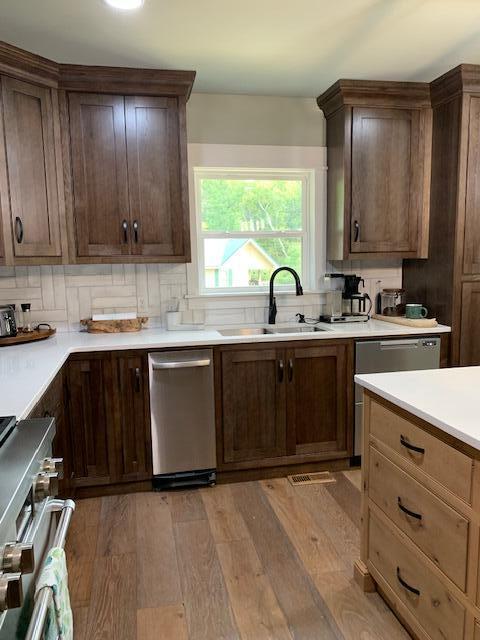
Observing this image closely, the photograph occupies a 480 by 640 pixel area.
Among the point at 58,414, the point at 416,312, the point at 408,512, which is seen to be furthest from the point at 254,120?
the point at 408,512

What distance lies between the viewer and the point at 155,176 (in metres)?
2.98

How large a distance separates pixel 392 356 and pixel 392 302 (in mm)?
656

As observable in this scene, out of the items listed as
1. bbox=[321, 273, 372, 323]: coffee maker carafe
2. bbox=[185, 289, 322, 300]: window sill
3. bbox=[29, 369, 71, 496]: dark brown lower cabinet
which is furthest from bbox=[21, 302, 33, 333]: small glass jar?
bbox=[321, 273, 372, 323]: coffee maker carafe

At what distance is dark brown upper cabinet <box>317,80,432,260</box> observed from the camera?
3219 millimetres

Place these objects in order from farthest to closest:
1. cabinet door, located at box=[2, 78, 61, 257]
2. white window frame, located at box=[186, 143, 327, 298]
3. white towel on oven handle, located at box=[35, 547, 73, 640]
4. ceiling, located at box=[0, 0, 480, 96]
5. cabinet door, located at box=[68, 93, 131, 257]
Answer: white window frame, located at box=[186, 143, 327, 298] → cabinet door, located at box=[68, 93, 131, 257] → cabinet door, located at box=[2, 78, 61, 257] → ceiling, located at box=[0, 0, 480, 96] → white towel on oven handle, located at box=[35, 547, 73, 640]

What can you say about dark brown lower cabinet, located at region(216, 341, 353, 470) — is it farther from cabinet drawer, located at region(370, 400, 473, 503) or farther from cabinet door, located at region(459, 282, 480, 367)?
cabinet drawer, located at region(370, 400, 473, 503)

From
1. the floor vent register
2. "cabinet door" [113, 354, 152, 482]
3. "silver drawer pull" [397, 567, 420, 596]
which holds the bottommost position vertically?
the floor vent register

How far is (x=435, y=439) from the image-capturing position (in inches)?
59.3

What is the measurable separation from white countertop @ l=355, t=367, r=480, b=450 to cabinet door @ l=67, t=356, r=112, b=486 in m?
1.52

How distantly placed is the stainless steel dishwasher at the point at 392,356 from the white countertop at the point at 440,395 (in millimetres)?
1074

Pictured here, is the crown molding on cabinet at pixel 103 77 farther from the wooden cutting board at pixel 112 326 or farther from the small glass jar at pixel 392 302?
the small glass jar at pixel 392 302

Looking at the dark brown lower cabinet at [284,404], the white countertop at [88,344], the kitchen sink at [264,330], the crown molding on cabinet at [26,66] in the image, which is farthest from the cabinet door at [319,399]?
the crown molding on cabinet at [26,66]

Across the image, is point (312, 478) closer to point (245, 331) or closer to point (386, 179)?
point (245, 331)

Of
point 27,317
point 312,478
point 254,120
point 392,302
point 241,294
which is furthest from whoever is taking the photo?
point 392,302
